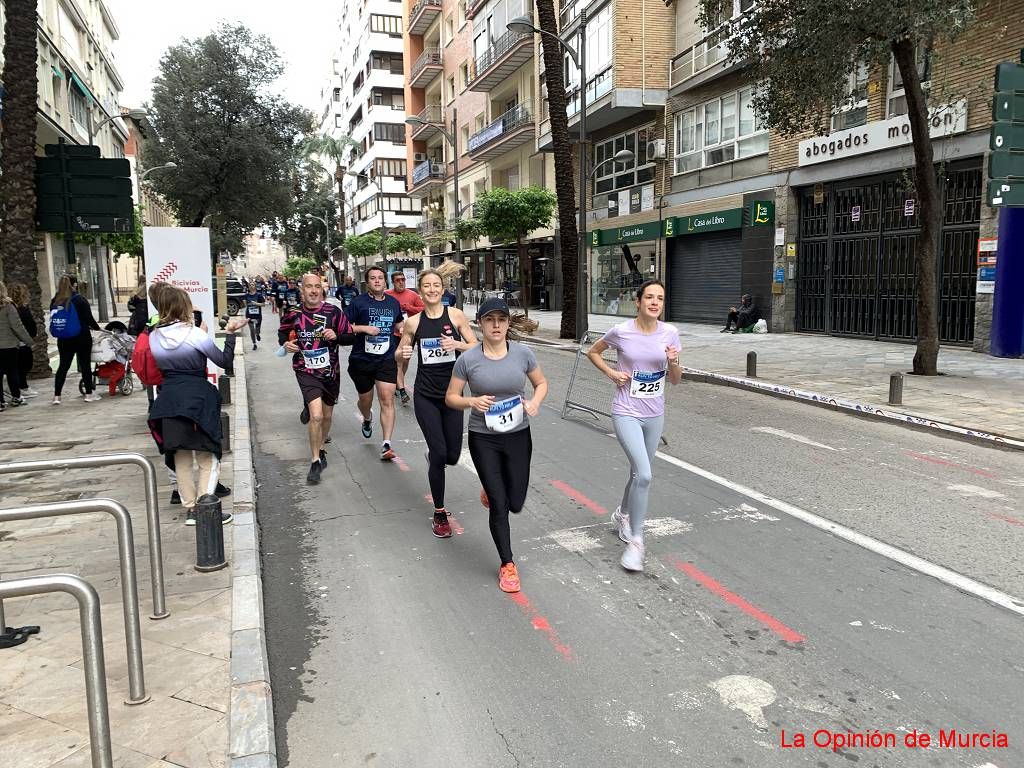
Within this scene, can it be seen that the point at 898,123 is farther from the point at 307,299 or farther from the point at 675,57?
the point at 307,299

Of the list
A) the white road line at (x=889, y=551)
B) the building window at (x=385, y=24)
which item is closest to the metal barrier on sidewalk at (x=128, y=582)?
the white road line at (x=889, y=551)

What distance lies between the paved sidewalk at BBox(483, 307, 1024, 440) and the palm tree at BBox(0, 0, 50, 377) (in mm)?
11915

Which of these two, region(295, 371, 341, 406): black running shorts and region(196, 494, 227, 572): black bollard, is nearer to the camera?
→ region(196, 494, 227, 572): black bollard

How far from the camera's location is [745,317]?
2181 cm

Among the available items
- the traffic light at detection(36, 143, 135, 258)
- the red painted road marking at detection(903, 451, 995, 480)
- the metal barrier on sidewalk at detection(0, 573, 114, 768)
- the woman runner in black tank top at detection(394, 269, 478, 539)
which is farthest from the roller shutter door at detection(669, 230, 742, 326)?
the metal barrier on sidewalk at detection(0, 573, 114, 768)

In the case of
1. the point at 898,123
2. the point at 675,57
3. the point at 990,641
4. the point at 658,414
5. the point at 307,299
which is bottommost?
the point at 990,641

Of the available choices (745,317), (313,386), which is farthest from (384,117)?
(313,386)

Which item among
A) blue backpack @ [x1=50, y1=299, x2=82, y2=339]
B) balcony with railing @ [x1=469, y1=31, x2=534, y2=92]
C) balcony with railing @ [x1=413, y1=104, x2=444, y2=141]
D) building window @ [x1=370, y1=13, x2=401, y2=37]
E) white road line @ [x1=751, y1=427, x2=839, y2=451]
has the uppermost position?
building window @ [x1=370, y1=13, x2=401, y2=37]

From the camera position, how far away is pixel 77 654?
3.64 m

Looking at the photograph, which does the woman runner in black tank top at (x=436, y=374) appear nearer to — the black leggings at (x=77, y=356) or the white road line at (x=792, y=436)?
the white road line at (x=792, y=436)

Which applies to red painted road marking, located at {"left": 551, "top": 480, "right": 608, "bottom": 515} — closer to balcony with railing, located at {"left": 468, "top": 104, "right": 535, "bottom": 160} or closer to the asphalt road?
the asphalt road

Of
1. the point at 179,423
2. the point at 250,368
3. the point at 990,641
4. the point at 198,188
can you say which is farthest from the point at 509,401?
the point at 198,188

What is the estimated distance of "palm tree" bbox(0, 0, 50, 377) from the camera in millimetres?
12641

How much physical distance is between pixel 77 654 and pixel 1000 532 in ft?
19.0
